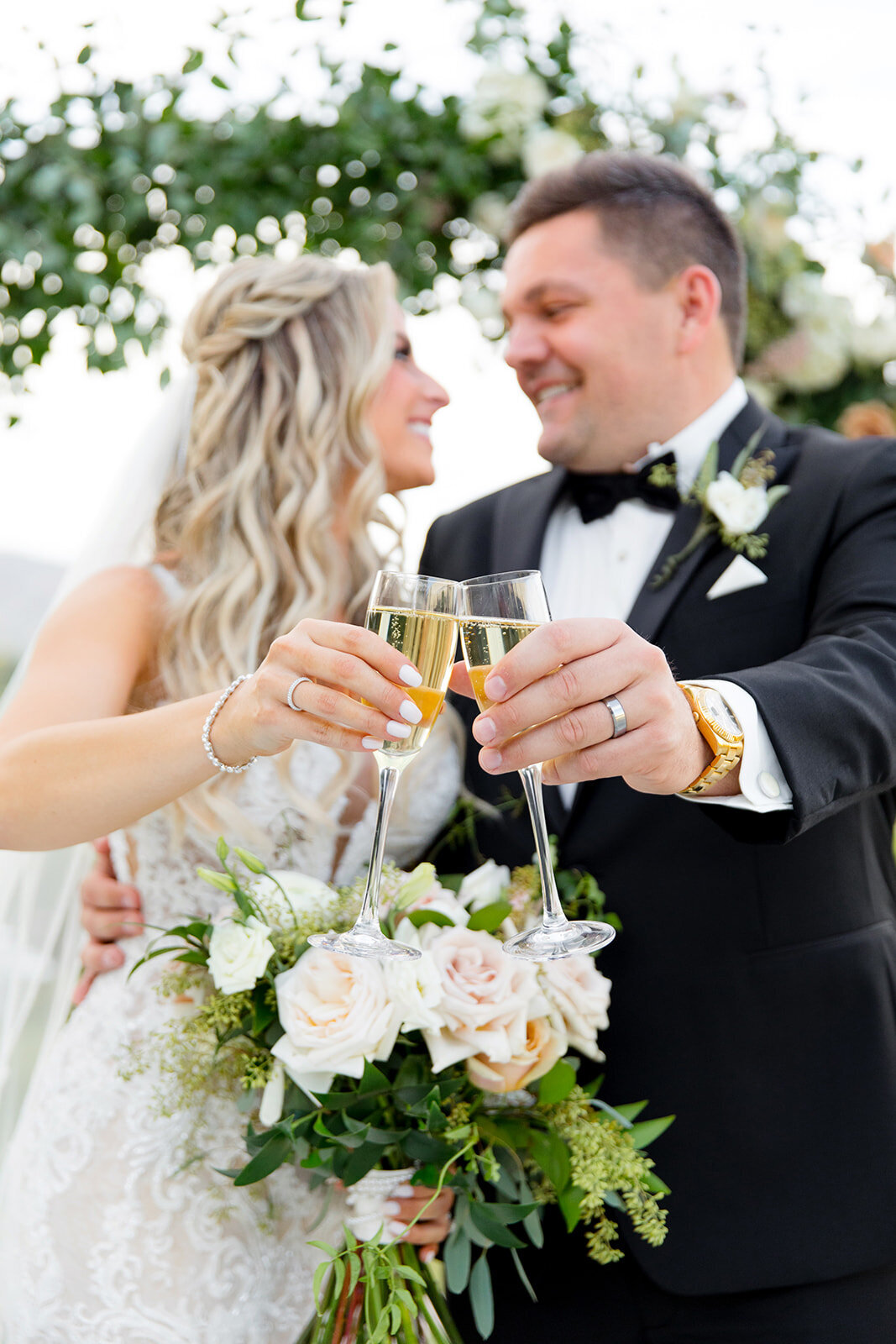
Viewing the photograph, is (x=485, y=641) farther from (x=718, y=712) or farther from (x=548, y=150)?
(x=548, y=150)

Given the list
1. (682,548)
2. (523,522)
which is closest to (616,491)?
(523,522)

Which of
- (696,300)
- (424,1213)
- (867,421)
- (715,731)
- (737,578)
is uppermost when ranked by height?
(696,300)

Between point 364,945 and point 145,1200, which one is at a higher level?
point 364,945

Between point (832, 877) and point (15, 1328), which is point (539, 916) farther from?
point (15, 1328)

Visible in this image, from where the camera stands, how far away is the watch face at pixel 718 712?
1687mm

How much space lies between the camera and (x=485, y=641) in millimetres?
1577

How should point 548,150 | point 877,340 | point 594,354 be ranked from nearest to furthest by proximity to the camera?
point 594,354 → point 548,150 → point 877,340

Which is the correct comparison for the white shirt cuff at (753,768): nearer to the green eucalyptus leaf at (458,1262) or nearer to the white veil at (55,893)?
the green eucalyptus leaf at (458,1262)

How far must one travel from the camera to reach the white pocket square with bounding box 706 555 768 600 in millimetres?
2449

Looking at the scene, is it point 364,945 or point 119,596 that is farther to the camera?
point 119,596

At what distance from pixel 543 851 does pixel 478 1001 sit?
1.39ft

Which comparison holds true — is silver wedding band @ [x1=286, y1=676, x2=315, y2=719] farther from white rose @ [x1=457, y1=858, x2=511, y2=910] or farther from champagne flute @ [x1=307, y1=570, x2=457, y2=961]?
white rose @ [x1=457, y1=858, x2=511, y2=910]

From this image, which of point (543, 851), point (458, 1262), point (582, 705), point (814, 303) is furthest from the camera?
point (814, 303)

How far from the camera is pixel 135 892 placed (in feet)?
8.30
